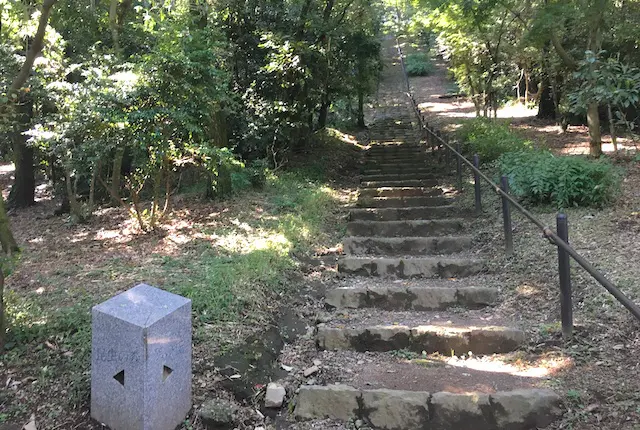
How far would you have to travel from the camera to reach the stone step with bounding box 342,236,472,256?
625 cm

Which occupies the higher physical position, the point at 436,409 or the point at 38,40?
the point at 38,40

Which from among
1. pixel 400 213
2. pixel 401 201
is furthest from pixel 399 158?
pixel 400 213

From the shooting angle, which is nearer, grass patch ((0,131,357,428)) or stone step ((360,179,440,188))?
grass patch ((0,131,357,428))

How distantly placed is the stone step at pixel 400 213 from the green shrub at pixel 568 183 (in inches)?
48.4

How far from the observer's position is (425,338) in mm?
3977

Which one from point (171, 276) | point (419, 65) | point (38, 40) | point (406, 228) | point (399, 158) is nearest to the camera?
point (38, 40)

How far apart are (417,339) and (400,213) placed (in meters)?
3.79

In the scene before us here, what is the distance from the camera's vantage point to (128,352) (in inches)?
105

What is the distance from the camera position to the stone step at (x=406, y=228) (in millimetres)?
6879

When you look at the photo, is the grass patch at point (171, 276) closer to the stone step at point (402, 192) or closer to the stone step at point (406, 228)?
the stone step at point (406, 228)

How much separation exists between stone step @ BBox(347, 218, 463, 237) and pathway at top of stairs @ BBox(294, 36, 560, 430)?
0.01 m

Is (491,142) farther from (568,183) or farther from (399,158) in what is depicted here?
(568,183)

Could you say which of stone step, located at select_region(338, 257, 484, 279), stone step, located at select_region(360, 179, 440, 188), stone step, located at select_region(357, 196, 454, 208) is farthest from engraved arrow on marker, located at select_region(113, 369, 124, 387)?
stone step, located at select_region(360, 179, 440, 188)

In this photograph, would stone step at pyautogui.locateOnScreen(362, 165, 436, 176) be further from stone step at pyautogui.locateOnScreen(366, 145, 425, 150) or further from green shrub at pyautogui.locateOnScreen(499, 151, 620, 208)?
green shrub at pyautogui.locateOnScreen(499, 151, 620, 208)
